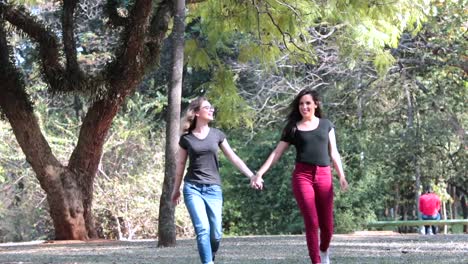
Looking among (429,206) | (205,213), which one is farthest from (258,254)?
(429,206)

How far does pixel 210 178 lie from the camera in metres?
7.40

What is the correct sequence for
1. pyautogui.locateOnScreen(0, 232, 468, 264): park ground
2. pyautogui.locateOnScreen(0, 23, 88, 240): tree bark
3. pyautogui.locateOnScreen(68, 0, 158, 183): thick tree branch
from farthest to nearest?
pyautogui.locateOnScreen(0, 23, 88, 240): tree bark → pyautogui.locateOnScreen(68, 0, 158, 183): thick tree branch → pyautogui.locateOnScreen(0, 232, 468, 264): park ground

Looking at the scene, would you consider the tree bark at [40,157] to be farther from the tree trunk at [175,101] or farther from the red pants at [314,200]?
the red pants at [314,200]

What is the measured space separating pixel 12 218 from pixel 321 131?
860 inches

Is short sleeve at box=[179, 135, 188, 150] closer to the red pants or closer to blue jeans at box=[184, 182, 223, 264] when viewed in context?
blue jeans at box=[184, 182, 223, 264]

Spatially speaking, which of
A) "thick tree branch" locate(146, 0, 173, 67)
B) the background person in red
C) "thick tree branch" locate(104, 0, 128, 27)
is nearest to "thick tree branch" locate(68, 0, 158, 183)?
"thick tree branch" locate(146, 0, 173, 67)

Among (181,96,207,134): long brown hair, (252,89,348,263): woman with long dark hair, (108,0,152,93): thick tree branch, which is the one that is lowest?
(252,89,348,263): woman with long dark hair

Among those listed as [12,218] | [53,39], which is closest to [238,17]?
[53,39]

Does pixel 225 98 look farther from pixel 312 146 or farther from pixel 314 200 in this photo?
pixel 314 200

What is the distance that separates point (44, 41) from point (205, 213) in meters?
8.34

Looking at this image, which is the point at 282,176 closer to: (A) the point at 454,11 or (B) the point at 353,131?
(B) the point at 353,131

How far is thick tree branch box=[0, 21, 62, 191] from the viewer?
15.0 m

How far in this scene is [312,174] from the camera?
755 cm

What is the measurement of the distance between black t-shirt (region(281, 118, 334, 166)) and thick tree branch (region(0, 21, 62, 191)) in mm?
8869
